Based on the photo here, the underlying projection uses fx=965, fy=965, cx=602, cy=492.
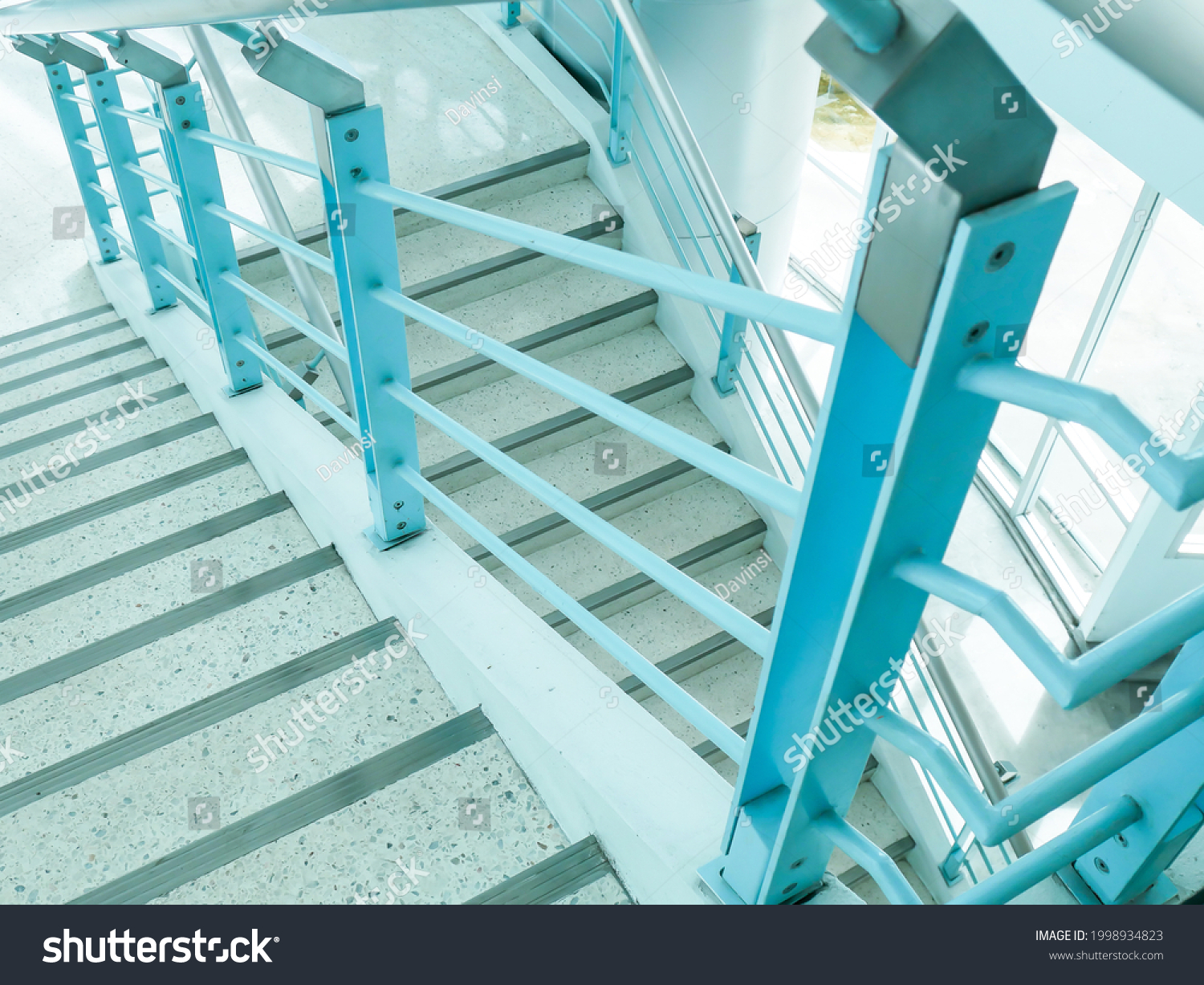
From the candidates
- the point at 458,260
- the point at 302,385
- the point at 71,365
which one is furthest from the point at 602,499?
the point at 71,365

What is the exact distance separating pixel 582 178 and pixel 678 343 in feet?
2.40

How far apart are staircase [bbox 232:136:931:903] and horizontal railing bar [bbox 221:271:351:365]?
81cm

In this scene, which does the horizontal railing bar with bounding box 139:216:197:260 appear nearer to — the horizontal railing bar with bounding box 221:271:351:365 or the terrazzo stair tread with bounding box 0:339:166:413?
the horizontal railing bar with bounding box 221:271:351:365

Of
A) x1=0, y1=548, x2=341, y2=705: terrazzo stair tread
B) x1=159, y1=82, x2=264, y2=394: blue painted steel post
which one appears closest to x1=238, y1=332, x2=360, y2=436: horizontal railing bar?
x1=159, y1=82, x2=264, y2=394: blue painted steel post

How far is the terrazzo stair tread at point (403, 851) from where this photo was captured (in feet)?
4.34

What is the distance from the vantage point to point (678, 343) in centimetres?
315

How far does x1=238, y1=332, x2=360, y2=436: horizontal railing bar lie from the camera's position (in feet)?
5.54

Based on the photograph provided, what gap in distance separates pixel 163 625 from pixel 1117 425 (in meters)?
1.66

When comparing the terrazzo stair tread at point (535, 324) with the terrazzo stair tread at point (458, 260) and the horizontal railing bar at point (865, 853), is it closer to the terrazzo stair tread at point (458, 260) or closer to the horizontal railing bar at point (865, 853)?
the terrazzo stair tread at point (458, 260)

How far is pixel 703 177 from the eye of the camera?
2570mm

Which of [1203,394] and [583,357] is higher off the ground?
[583,357]

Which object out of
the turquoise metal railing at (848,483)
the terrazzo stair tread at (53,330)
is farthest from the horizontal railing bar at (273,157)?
the terrazzo stair tread at (53,330)
